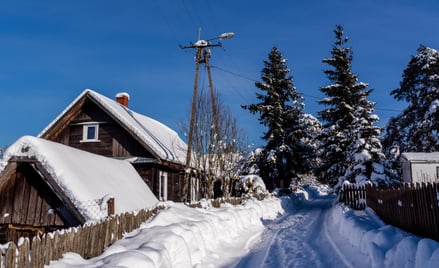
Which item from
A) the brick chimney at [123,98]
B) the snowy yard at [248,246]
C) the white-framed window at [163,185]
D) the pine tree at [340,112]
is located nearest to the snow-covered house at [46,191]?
the snowy yard at [248,246]

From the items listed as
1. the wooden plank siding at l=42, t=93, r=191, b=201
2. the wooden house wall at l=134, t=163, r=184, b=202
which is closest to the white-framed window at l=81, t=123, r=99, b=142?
the wooden plank siding at l=42, t=93, r=191, b=201

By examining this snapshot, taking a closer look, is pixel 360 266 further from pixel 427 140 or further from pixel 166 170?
pixel 427 140

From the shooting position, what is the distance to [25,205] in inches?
479

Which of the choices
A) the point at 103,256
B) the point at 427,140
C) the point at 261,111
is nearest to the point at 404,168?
the point at 427,140

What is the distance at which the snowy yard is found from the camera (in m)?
5.47

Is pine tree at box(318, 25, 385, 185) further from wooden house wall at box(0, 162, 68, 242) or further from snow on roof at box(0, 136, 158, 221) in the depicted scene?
wooden house wall at box(0, 162, 68, 242)

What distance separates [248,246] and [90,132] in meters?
Answer: 13.9

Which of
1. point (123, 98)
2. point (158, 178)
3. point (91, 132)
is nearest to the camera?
point (158, 178)

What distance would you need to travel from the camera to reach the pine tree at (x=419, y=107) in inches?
1076

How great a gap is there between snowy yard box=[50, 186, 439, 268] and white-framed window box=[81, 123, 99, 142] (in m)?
10.9

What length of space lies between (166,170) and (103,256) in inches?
655

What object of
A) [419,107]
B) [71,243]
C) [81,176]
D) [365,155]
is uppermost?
[419,107]

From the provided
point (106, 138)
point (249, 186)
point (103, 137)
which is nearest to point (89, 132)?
point (103, 137)

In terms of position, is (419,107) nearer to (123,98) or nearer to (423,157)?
(423,157)
